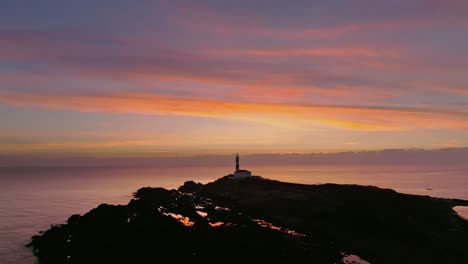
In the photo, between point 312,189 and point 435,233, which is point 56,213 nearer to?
point 312,189

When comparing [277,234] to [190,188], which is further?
[190,188]

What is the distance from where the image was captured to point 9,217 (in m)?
82.2

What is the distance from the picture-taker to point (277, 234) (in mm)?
46625

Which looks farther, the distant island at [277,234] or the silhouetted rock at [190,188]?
the silhouetted rock at [190,188]

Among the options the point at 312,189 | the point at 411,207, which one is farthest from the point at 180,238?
the point at 312,189

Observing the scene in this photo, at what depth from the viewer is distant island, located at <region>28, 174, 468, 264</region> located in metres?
37.5

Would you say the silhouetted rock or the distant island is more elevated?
the distant island

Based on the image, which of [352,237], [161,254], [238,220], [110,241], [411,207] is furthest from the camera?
[411,207]

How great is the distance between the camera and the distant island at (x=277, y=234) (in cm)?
3747

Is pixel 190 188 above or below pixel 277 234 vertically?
below

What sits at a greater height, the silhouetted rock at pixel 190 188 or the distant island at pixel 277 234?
the distant island at pixel 277 234

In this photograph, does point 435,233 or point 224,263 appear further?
point 435,233

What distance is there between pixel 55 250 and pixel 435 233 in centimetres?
4424

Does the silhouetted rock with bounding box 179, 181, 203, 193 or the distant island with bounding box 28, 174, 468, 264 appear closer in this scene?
the distant island with bounding box 28, 174, 468, 264
